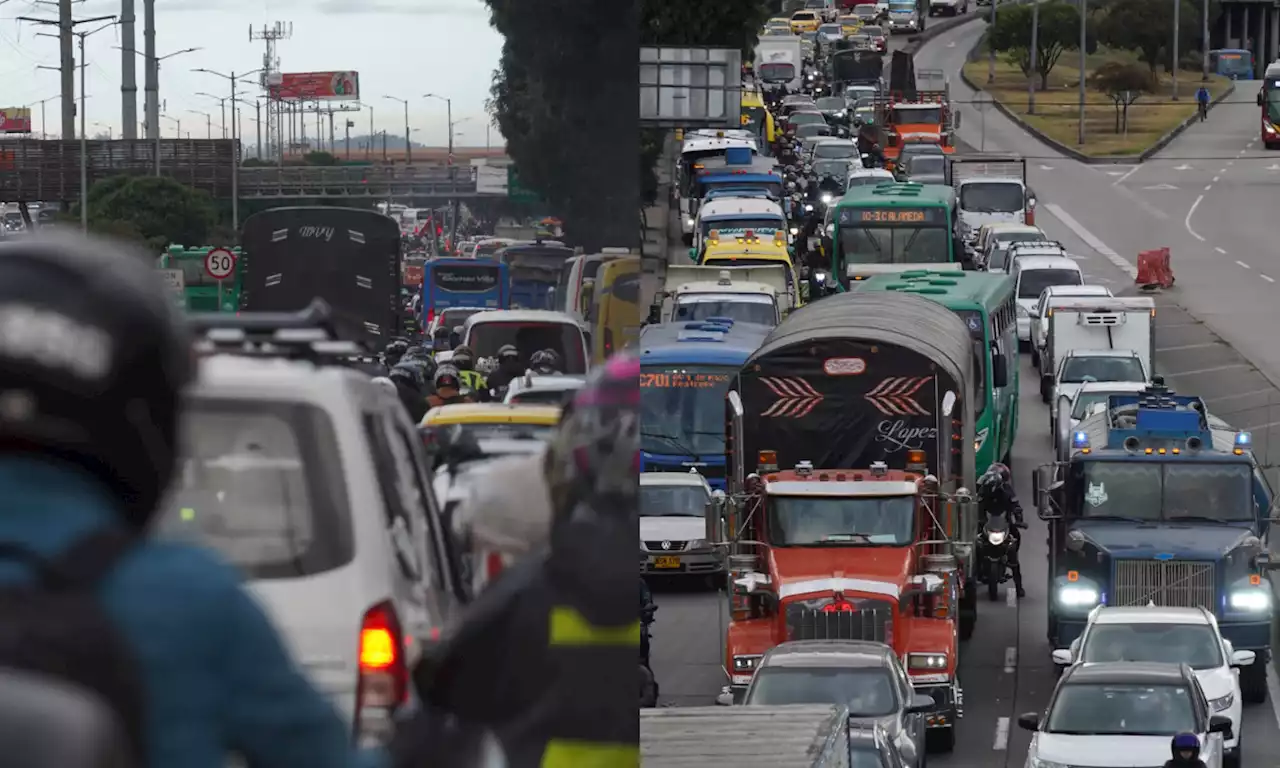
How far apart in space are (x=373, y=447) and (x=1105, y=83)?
5983 centimetres

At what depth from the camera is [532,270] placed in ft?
6.54

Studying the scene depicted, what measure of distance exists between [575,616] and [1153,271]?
44.9 metres

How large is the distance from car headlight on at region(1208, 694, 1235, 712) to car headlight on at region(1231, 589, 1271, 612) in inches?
102

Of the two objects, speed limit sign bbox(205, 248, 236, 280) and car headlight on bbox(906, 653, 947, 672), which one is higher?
speed limit sign bbox(205, 248, 236, 280)

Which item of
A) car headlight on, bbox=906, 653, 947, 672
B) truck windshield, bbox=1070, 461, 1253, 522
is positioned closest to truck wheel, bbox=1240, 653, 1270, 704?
truck windshield, bbox=1070, 461, 1253, 522

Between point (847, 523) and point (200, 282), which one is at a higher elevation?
point (200, 282)

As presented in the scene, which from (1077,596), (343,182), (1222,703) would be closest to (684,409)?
(1077,596)

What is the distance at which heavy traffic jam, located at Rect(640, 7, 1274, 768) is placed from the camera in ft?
50.9

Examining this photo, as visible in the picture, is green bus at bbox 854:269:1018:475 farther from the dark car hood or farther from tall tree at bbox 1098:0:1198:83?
tall tree at bbox 1098:0:1198:83

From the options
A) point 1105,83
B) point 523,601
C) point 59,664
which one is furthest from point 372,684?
point 1105,83

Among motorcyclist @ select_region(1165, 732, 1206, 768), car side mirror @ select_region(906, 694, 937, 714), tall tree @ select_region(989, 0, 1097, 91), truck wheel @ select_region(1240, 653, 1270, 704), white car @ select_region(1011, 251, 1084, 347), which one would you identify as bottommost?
truck wheel @ select_region(1240, 653, 1270, 704)

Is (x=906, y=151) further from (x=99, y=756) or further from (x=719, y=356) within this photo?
(x=99, y=756)

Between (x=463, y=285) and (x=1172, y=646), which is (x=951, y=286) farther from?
(x=463, y=285)

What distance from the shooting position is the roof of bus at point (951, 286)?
21.7 meters
